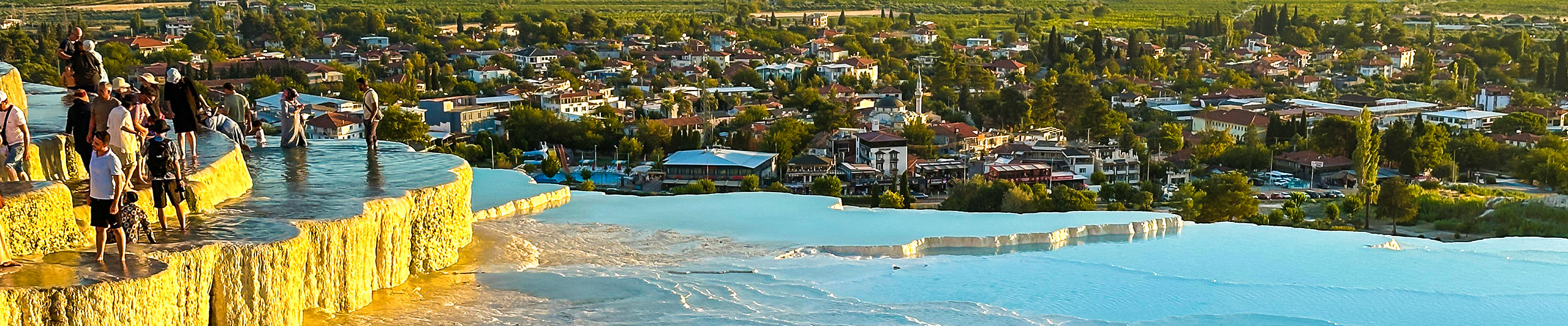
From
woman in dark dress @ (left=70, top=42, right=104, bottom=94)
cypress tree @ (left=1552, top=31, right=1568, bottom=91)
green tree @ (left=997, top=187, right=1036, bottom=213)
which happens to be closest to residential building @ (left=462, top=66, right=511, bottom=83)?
green tree @ (left=997, top=187, right=1036, bottom=213)

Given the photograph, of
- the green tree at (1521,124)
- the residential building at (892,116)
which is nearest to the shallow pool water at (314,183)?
the residential building at (892,116)

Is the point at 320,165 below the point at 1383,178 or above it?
above

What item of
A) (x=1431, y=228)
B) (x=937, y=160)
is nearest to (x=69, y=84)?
(x=1431, y=228)

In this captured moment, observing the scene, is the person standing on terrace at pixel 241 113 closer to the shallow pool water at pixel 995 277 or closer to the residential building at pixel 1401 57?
the shallow pool water at pixel 995 277

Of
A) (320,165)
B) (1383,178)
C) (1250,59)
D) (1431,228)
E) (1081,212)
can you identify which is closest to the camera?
(320,165)

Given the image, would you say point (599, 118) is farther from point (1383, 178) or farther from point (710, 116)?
point (1383, 178)

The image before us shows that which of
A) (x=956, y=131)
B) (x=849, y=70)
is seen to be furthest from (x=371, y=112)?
(x=849, y=70)
